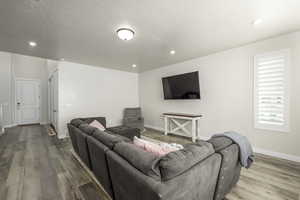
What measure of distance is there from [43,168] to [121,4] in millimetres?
3102

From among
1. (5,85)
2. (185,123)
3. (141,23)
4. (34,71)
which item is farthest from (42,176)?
(34,71)

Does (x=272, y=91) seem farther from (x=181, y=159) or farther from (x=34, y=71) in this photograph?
(x=34, y=71)

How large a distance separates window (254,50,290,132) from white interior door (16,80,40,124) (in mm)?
9195

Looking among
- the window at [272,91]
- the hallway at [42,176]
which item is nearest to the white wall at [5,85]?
the hallway at [42,176]

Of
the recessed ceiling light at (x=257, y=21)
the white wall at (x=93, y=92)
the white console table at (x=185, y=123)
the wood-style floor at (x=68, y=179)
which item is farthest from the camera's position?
the white wall at (x=93, y=92)

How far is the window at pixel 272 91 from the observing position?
2.65 metres

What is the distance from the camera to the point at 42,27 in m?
2.25

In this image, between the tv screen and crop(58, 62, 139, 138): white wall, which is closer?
the tv screen

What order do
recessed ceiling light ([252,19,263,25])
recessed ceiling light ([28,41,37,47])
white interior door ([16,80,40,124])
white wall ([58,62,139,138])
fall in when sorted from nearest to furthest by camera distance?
recessed ceiling light ([252,19,263,25]) → recessed ceiling light ([28,41,37,47]) → white wall ([58,62,139,138]) → white interior door ([16,80,40,124])

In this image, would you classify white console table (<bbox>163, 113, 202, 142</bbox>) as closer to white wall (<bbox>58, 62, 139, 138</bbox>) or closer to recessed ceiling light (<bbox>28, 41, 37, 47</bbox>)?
white wall (<bbox>58, 62, 139, 138</bbox>)

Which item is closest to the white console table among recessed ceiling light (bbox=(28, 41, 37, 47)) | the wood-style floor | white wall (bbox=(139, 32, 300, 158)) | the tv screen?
white wall (bbox=(139, 32, 300, 158))

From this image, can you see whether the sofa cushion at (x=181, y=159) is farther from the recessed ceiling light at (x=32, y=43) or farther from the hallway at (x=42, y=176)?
the recessed ceiling light at (x=32, y=43)

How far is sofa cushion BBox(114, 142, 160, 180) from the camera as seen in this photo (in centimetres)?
99

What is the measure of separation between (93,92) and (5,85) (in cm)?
430
